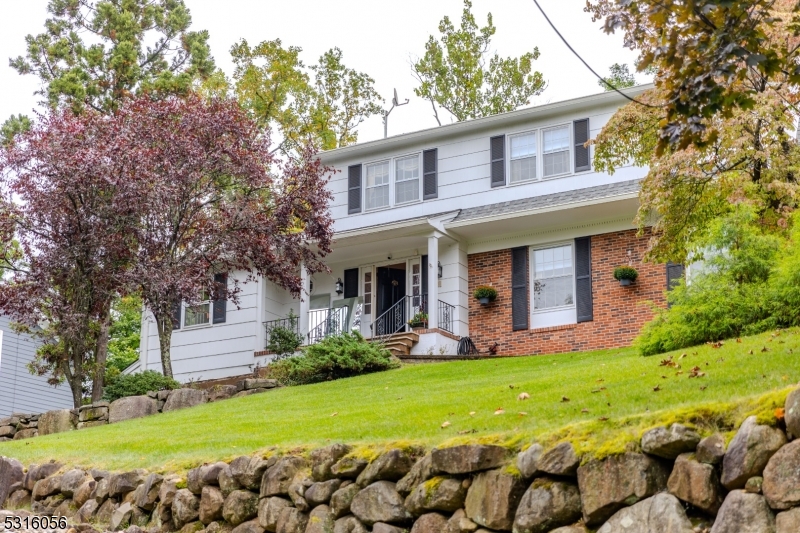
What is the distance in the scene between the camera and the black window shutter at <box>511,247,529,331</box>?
2023cm

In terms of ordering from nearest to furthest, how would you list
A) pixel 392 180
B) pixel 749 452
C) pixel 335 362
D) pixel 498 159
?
pixel 749 452
pixel 335 362
pixel 498 159
pixel 392 180

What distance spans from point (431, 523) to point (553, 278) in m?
13.6

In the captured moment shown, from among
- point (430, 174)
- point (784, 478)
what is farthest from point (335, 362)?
point (784, 478)

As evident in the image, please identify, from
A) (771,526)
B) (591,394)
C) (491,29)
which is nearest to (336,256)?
(491,29)

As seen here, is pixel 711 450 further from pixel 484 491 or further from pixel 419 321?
pixel 419 321

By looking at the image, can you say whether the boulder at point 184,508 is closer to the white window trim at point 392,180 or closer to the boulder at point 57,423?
the boulder at point 57,423

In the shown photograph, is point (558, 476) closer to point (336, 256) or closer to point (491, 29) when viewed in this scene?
point (336, 256)

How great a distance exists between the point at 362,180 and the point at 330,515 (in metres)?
16.0

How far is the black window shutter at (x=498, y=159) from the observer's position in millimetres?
21688

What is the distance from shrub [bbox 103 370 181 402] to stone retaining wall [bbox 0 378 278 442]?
1404mm

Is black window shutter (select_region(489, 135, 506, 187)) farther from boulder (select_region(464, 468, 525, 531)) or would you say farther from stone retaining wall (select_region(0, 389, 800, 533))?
boulder (select_region(464, 468, 525, 531))

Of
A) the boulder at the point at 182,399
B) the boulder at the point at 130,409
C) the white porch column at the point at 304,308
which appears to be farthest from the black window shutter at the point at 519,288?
the boulder at the point at 130,409

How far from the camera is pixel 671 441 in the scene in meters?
6.00

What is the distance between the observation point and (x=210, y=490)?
29.6 ft
